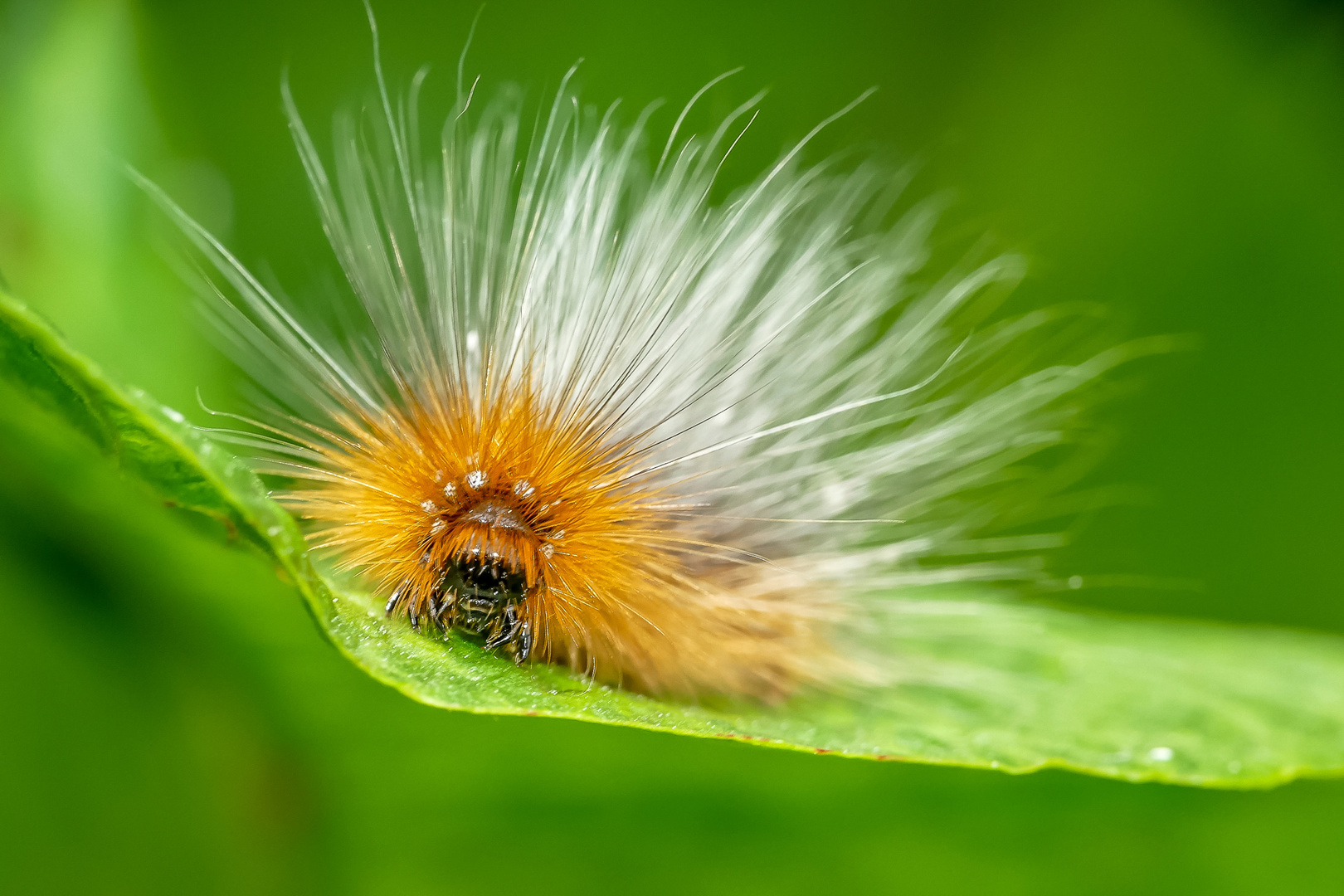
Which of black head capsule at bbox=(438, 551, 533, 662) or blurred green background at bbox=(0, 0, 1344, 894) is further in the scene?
blurred green background at bbox=(0, 0, 1344, 894)

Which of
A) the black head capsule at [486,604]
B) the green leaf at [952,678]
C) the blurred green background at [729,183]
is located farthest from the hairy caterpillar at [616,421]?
the blurred green background at [729,183]

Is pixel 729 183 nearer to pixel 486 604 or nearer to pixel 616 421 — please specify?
pixel 616 421

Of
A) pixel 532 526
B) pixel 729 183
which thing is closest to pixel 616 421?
pixel 532 526

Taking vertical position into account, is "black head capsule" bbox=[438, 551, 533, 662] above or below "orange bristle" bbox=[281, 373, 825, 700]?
below

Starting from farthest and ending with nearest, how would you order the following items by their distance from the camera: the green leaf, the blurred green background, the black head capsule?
the blurred green background
the black head capsule
the green leaf

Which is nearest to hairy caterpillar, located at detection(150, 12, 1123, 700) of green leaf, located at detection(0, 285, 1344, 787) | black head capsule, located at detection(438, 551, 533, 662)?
black head capsule, located at detection(438, 551, 533, 662)

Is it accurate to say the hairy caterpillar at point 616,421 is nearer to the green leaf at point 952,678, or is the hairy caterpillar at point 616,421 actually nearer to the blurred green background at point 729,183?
the green leaf at point 952,678

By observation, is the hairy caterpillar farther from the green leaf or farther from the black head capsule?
the green leaf
